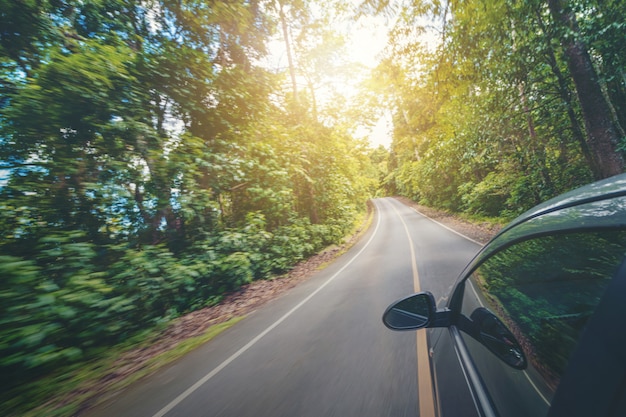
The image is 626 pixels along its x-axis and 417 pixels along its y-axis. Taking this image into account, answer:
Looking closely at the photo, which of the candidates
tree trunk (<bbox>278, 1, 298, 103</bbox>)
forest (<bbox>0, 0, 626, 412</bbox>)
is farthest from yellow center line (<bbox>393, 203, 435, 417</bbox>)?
tree trunk (<bbox>278, 1, 298, 103</bbox>)

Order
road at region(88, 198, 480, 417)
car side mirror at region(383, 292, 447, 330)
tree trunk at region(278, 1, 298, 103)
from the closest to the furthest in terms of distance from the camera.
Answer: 1. car side mirror at region(383, 292, 447, 330)
2. road at region(88, 198, 480, 417)
3. tree trunk at region(278, 1, 298, 103)

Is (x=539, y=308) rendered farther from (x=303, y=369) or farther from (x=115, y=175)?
(x=115, y=175)

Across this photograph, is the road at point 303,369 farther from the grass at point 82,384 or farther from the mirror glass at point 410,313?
the mirror glass at point 410,313

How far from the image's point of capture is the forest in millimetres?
4500

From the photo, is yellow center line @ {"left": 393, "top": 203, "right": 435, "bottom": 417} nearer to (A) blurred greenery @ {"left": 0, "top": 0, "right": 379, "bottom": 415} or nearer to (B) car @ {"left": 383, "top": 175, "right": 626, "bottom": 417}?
(B) car @ {"left": 383, "top": 175, "right": 626, "bottom": 417}

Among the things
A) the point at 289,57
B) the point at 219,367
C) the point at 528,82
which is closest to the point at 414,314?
the point at 219,367

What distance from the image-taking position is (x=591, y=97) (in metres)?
5.37

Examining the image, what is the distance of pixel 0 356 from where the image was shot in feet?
11.4

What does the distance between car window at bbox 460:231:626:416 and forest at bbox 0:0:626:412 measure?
215 inches

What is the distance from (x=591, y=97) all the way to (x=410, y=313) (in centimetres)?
708

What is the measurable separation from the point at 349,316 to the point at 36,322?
5.02 metres

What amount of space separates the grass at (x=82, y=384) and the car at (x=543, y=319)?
4570 mm

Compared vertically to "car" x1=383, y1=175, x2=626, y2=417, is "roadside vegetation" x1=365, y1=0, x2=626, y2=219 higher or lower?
higher

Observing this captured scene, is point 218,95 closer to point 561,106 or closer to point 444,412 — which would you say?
point 444,412
